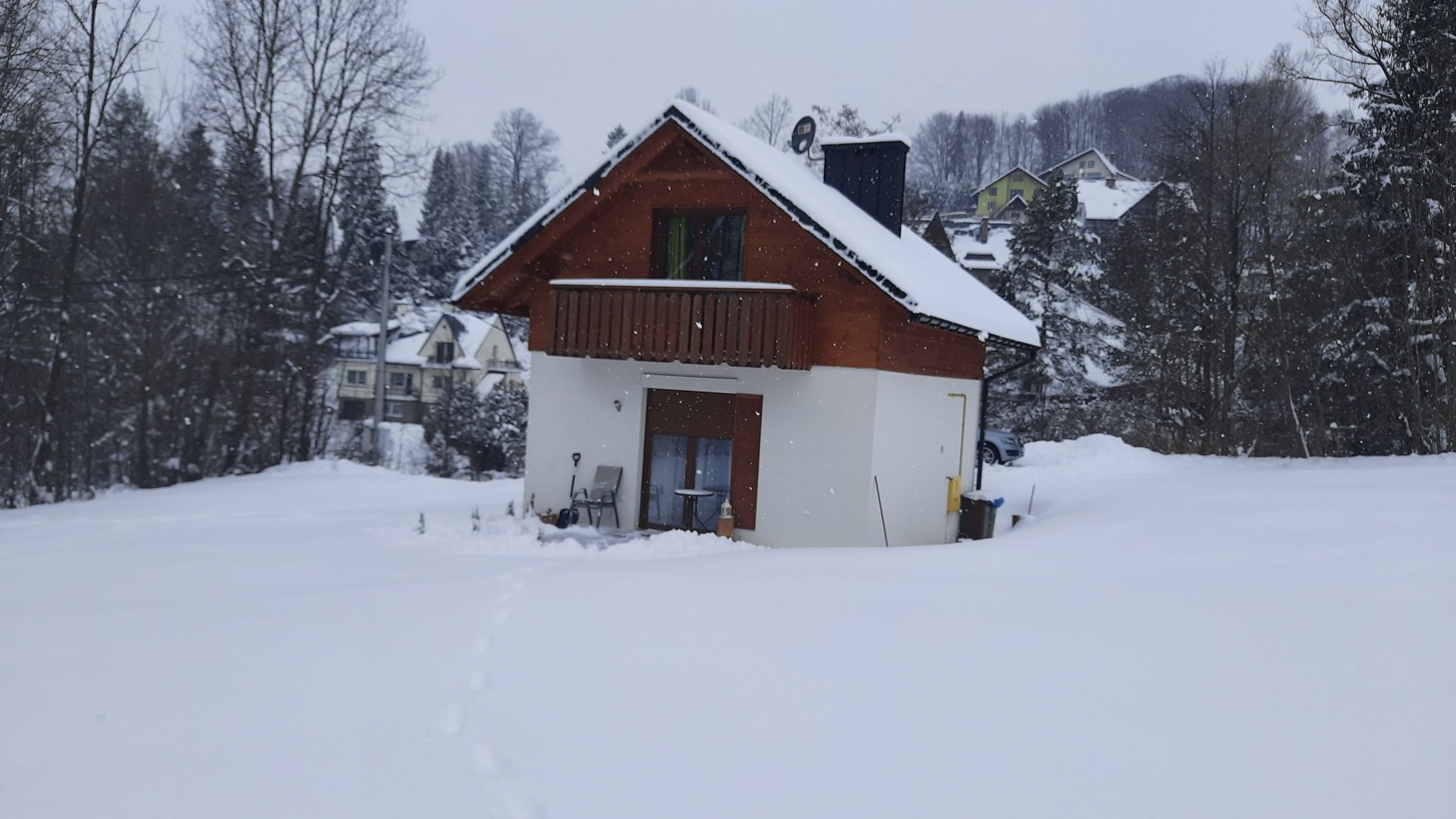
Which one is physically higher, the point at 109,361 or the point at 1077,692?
the point at 109,361

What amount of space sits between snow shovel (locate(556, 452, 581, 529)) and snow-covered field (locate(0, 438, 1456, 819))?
10.1 ft

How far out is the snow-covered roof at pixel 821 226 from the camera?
10.8m

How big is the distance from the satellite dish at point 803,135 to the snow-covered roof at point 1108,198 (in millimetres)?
44584

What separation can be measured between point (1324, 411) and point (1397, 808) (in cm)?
2045

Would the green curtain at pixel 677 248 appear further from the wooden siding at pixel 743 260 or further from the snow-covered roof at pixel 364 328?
the snow-covered roof at pixel 364 328

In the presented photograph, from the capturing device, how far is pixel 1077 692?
4.72 metres

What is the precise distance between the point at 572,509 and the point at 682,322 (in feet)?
10.2

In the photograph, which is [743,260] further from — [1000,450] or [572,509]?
[1000,450]

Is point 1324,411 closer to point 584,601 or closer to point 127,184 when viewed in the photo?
point 584,601

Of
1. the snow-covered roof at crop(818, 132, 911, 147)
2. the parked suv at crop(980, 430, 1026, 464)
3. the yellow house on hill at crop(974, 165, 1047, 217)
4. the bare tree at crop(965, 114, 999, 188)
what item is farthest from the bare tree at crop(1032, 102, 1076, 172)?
the snow-covered roof at crop(818, 132, 911, 147)

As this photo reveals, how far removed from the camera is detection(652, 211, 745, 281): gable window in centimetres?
1223

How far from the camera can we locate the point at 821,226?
35.7 feet

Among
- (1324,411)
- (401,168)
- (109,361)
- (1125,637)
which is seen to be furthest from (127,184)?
(1324,411)

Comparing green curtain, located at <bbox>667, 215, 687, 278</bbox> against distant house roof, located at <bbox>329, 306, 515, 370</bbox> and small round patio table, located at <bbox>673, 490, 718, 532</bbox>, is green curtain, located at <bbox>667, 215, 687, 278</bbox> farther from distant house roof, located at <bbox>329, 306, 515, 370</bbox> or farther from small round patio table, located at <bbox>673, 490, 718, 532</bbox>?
distant house roof, located at <bbox>329, 306, 515, 370</bbox>
